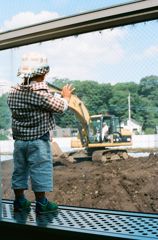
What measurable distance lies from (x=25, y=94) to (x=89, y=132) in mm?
3807

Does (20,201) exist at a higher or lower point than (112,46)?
lower

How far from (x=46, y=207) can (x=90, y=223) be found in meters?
0.24

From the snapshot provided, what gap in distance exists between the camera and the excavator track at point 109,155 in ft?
17.5

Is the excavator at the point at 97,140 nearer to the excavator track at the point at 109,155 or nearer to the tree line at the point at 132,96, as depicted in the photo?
the excavator track at the point at 109,155

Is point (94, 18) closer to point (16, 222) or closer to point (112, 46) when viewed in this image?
point (112, 46)

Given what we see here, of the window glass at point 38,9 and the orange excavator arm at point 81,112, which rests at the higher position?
the window glass at point 38,9

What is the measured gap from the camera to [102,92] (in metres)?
2.11

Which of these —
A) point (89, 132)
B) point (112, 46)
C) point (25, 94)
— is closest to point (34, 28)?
point (25, 94)

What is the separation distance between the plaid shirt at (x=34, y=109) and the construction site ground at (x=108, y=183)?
2716mm

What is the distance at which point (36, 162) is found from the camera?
4.48 feet

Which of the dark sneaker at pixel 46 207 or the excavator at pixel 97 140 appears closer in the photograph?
the dark sneaker at pixel 46 207

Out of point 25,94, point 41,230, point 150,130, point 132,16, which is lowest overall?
point 41,230

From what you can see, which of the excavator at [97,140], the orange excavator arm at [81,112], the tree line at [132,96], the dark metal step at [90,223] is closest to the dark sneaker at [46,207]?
the dark metal step at [90,223]

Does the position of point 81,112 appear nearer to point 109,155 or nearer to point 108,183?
point 108,183
